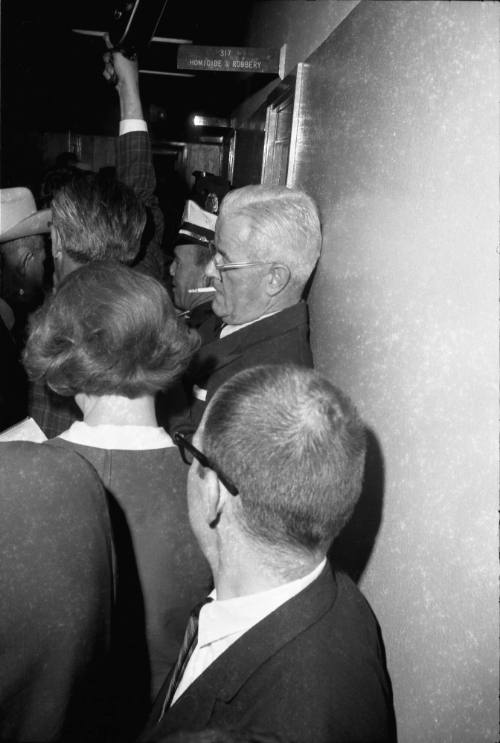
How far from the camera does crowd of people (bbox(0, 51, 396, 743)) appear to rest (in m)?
0.84

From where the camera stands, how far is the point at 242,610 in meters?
Answer: 0.99

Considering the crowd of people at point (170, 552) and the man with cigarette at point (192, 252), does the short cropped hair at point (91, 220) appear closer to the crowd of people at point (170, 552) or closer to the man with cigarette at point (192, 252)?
the crowd of people at point (170, 552)

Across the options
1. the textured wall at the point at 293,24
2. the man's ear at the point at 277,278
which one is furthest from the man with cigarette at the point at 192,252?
the man's ear at the point at 277,278

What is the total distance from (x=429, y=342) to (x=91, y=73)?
558cm

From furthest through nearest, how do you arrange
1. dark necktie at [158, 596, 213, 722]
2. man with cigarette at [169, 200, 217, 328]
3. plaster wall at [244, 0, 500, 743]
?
man with cigarette at [169, 200, 217, 328], dark necktie at [158, 596, 213, 722], plaster wall at [244, 0, 500, 743]

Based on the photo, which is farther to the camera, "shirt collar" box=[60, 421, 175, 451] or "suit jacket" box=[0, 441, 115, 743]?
"shirt collar" box=[60, 421, 175, 451]

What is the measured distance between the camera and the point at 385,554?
43.8 inches

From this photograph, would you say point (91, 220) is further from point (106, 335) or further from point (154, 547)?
point (154, 547)

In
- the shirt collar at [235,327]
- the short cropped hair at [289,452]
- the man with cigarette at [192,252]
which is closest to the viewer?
the short cropped hair at [289,452]

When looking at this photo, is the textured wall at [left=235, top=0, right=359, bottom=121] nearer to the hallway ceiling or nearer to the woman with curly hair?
the hallway ceiling

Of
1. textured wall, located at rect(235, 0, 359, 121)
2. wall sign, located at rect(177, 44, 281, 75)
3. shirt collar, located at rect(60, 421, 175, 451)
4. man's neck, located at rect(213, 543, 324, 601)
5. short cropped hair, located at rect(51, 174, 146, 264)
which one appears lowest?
man's neck, located at rect(213, 543, 324, 601)

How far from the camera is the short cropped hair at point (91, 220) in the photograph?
191cm

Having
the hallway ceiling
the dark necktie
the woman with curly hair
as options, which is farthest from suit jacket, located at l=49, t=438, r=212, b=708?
the hallway ceiling

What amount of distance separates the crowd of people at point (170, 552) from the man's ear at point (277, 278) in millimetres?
513
